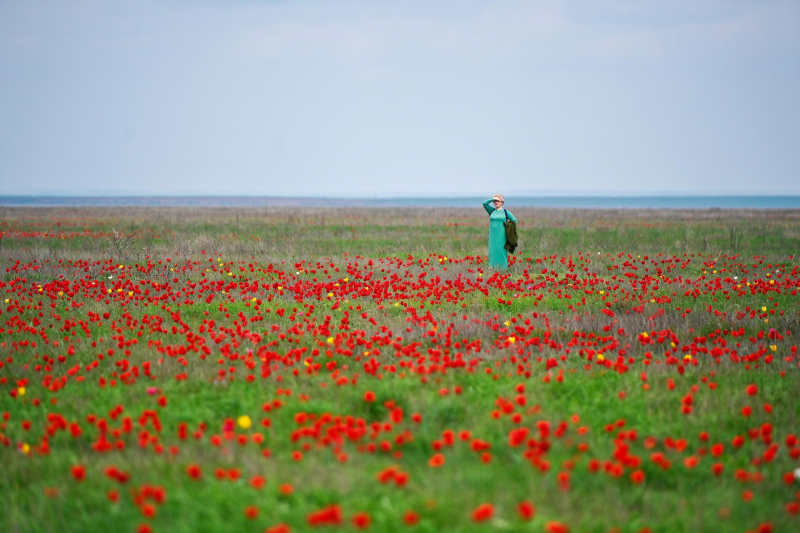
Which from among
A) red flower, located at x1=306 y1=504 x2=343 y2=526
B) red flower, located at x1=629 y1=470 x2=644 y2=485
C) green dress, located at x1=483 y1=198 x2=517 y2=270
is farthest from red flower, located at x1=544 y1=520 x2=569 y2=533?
green dress, located at x1=483 y1=198 x2=517 y2=270

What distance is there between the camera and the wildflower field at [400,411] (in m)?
3.65

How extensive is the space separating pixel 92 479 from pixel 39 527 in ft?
1.54

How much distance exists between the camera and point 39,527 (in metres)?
3.60

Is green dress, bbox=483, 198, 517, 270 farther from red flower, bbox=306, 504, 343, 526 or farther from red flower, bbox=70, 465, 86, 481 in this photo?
red flower, bbox=306, 504, 343, 526

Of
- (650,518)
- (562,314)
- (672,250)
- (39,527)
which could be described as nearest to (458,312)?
(562,314)

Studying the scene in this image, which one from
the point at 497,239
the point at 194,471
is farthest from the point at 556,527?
the point at 497,239

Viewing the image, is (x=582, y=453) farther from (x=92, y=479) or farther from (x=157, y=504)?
(x=92, y=479)

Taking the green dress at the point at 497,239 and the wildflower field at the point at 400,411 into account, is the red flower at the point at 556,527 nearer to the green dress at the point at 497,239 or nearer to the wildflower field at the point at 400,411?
the wildflower field at the point at 400,411

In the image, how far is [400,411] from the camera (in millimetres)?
4641

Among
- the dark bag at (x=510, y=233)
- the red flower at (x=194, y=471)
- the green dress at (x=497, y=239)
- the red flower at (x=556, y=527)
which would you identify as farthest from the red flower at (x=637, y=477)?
the green dress at (x=497, y=239)

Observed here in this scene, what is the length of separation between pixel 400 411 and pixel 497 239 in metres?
10.1

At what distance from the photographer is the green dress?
14016mm

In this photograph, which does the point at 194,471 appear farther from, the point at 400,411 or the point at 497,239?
the point at 497,239

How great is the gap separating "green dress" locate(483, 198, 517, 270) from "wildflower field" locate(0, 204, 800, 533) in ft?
10.0
